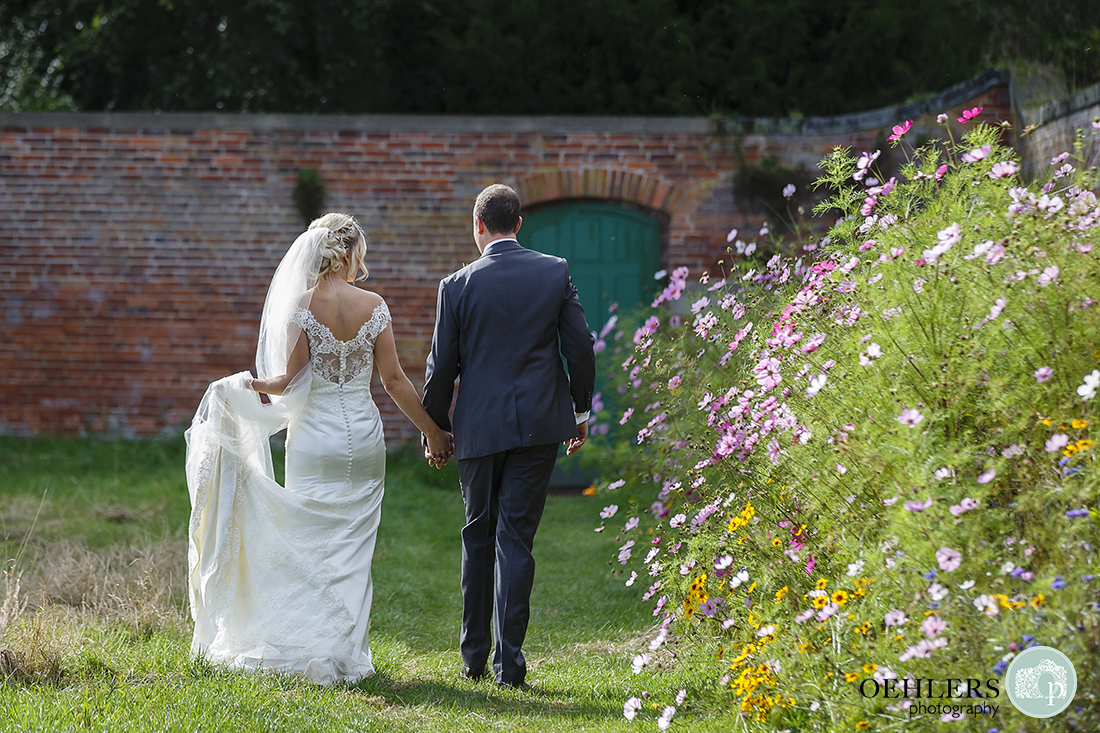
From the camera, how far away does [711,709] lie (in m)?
3.28

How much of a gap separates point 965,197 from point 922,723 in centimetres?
169

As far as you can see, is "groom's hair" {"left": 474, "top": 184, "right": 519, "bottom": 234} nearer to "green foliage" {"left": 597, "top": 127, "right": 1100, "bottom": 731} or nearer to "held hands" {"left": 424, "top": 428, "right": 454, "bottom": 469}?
"held hands" {"left": 424, "top": 428, "right": 454, "bottom": 469}

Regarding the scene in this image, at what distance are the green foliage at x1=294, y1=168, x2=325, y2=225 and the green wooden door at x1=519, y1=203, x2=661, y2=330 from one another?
184 centimetres

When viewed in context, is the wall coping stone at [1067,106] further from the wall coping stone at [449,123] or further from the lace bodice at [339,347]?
the lace bodice at [339,347]

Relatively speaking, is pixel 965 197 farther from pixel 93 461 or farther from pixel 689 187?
pixel 93 461

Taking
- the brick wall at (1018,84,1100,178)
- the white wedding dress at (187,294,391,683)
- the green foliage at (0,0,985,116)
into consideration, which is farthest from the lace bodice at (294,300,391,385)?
the green foliage at (0,0,985,116)

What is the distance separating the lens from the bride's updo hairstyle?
3.88m

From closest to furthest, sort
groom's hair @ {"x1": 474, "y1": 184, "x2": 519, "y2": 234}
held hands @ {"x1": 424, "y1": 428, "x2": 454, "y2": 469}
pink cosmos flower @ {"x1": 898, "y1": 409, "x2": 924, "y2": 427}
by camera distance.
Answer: pink cosmos flower @ {"x1": 898, "y1": 409, "x2": 924, "y2": 427} → groom's hair @ {"x1": 474, "y1": 184, "x2": 519, "y2": 234} → held hands @ {"x1": 424, "y1": 428, "x2": 454, "y2": 469}

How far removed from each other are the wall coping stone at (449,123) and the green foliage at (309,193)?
423 mm

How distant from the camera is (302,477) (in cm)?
388

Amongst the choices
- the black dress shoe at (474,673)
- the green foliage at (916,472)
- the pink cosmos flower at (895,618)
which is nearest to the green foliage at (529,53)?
the green foliage at (916,472)

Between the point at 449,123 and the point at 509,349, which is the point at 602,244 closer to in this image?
the point at 449,123

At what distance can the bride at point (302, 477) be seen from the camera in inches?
147

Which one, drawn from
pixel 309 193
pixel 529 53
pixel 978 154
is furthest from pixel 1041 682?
pixel 529 53
